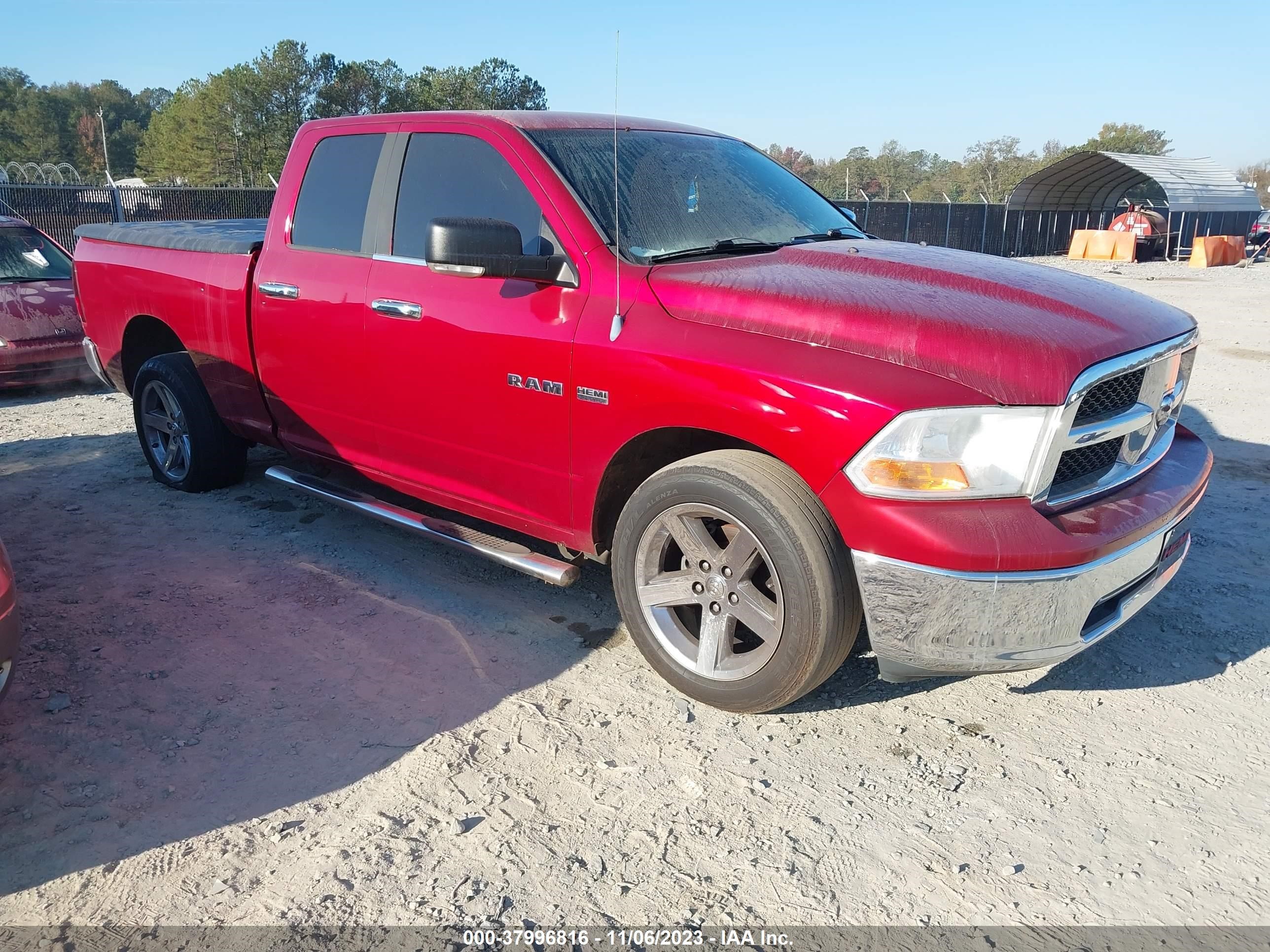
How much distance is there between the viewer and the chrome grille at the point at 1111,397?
2.90 m

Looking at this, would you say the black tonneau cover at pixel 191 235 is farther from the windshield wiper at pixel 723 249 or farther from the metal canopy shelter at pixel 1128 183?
the metal canopy shelter at pixel 1128 183

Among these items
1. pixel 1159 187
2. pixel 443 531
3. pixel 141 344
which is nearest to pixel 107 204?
pixel 141 344

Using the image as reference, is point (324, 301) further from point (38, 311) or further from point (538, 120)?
point (38, 311)

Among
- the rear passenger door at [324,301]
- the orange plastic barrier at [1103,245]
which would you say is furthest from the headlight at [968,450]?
the orange plastic barrier at [1103,245]

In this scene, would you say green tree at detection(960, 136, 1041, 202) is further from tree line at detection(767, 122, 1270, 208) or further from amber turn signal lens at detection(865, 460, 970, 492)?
amber turn signal lens at detection(865, 460, 970, 492)

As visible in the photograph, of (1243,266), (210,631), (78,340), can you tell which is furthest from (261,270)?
(1243,266)

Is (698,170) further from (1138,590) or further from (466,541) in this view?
(1138,590)

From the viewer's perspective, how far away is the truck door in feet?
11.7

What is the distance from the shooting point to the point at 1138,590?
3.11 m

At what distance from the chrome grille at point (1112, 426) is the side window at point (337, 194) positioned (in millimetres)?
3037

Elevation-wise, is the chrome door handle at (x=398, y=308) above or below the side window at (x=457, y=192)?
below

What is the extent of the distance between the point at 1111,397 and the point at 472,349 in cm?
225

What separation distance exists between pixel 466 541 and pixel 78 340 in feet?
21.8

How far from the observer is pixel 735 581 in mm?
3141
